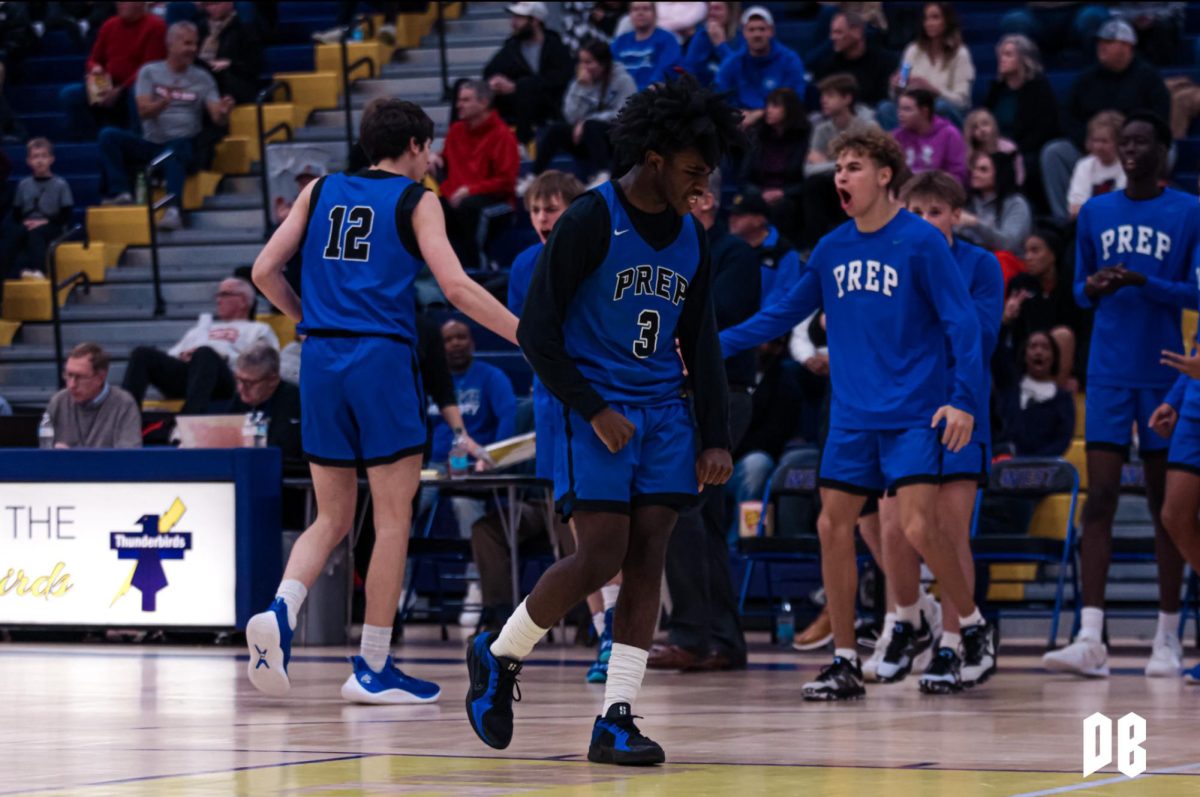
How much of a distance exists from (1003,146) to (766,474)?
3443 mm

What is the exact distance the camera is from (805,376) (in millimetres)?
12719

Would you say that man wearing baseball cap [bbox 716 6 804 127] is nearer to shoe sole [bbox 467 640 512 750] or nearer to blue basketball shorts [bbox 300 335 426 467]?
blue basketball shorts [bbox 300 335 426 467]

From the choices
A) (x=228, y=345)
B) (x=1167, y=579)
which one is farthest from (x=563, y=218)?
(x=228, y=345)

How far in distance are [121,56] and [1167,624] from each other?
12097 millimetres

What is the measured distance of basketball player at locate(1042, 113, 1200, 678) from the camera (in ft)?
29.1

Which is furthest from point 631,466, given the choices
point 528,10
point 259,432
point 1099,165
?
point 528,10

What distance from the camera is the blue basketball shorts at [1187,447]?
8.44 metres

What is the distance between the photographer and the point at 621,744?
208 inches

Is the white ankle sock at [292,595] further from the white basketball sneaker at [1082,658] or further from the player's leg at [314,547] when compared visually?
the white basketball sneaker at [1082,658]

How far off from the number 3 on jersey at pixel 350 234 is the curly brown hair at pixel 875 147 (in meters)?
1.88

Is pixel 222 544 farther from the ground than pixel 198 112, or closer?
closer

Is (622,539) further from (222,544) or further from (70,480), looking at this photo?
(70,480)

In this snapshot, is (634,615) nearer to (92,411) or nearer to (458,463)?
(458,463)

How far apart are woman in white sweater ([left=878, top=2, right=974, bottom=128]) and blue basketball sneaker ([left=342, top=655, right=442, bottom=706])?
8.13 m
